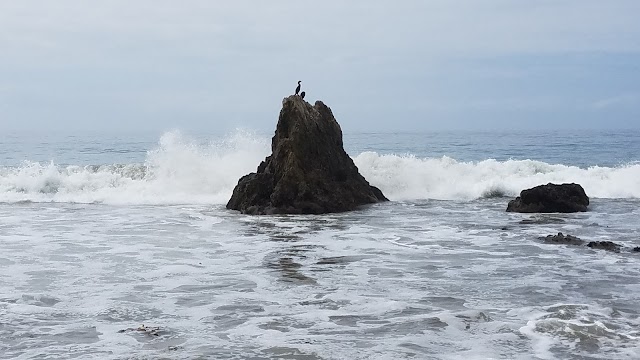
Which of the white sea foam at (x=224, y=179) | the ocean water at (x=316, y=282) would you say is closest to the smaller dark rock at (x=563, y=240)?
the ocean water at (x=316, y=282)

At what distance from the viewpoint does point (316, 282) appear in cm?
1083

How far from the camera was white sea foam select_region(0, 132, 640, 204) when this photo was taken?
84.1ft

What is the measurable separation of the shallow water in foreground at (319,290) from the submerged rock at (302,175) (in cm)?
212

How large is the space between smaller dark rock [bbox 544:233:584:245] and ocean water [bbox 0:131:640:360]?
0.24 meters

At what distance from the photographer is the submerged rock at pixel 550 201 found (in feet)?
65.3

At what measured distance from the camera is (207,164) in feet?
88.5

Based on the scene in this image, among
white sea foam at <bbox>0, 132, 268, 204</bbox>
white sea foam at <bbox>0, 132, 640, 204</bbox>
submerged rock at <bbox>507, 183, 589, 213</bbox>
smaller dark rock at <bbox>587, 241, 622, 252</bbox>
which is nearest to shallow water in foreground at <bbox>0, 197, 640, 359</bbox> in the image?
smaller dark rock at <bbox>587, 241, 622, 252</bbox>

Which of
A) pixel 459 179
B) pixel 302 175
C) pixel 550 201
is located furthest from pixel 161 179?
pixel 550 201

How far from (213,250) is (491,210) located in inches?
399

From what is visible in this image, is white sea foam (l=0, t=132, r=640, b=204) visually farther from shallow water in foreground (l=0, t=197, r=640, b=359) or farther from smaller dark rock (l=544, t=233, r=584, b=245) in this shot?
smaller dark rock (l=544, t=233, r=584, b=245)

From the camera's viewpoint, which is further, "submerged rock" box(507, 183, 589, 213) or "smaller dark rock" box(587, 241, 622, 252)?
"submerged rock" box(507, 183, 589, 213)

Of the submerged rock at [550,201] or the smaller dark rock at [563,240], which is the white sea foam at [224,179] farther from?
the smaller dark rock at [563,240]

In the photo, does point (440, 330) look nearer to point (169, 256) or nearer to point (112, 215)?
point (169, 256)

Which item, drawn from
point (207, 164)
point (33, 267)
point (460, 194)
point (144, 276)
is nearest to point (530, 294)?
point (144, 276)
